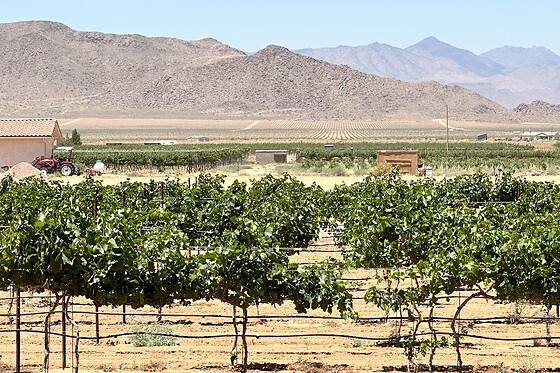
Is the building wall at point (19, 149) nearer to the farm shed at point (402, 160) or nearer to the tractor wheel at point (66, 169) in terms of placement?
the tractor wheel at point (66, 169)

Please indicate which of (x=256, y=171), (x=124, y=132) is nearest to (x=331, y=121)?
(x=124, y=132)

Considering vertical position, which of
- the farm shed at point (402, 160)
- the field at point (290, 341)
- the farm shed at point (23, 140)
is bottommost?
the field at point (290, 341)

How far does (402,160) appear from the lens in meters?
57.5

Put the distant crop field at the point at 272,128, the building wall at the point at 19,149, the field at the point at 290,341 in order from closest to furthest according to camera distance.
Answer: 1. the field at the point at 290,341
2. the building wall at the point at 19,149
3. the distant crop field at the point at 272,128

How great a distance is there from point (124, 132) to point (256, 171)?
9534 centimetres

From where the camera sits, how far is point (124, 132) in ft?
507

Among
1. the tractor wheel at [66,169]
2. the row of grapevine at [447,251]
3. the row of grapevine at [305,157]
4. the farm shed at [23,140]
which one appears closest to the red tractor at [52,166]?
the tractor wheel at [66,169]

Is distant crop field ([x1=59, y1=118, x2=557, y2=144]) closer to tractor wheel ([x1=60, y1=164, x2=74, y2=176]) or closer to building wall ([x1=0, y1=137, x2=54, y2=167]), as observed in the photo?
building wall ([x1=0, y1=137, x2=54, y2=167])

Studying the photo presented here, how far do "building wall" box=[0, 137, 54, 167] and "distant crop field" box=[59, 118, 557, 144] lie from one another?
8453 centimetres

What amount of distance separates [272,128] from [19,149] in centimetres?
11697

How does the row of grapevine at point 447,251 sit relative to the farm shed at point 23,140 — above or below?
below

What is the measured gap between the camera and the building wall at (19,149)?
181 ft

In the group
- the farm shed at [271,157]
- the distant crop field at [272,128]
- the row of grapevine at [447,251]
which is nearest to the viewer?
the row of grapevine at [447,251]

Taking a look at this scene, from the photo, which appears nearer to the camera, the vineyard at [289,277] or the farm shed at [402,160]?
the vineyard at [289,277]
